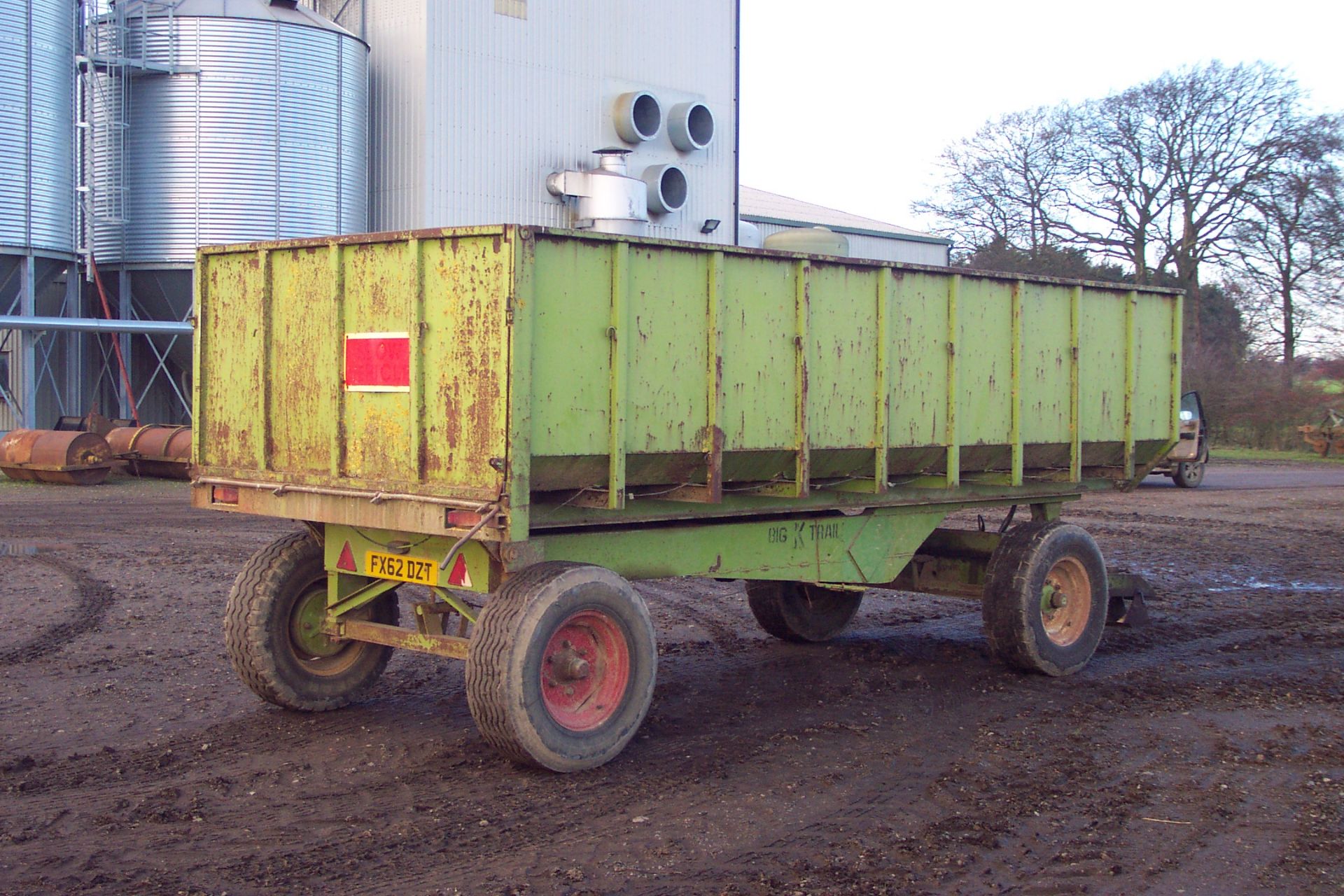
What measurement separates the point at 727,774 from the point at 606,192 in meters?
19.9

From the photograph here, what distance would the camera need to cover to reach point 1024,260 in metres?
42.3

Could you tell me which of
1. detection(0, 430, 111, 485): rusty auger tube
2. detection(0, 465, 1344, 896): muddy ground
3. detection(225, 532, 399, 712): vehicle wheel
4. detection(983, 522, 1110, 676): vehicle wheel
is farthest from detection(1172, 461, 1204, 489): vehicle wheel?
detection(225, 532, 399, 712): vehicle wheel

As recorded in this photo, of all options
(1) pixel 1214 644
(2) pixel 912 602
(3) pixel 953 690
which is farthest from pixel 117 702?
(1) pixel 1214 644

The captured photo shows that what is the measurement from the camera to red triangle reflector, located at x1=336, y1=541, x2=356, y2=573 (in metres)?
6.72

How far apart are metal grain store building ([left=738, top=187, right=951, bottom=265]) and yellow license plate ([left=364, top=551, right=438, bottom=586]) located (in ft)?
98.8

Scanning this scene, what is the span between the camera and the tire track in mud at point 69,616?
852cm

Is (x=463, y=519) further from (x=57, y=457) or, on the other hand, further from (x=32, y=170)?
(x=32, y=170)

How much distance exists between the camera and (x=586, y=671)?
239 inches

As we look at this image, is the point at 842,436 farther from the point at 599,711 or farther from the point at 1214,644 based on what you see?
the point at 1214,644

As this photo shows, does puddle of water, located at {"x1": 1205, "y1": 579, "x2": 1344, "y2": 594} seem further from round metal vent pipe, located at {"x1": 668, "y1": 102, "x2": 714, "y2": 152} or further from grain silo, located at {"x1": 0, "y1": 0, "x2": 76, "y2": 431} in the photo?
grain silo, located at {"x1": 0, "y1": 0, "x2": 76, "y2": 431}

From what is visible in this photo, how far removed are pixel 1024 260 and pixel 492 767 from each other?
3911cm

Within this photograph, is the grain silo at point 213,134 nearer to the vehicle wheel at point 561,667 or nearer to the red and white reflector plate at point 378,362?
the red and white reflector plate at point 378,362

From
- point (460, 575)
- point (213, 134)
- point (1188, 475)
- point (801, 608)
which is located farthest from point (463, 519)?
point (1188, 475)

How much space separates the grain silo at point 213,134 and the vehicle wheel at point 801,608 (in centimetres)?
1586
